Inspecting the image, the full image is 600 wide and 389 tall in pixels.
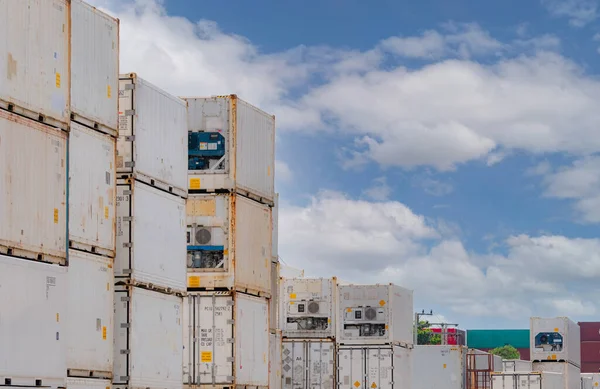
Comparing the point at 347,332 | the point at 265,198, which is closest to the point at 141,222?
the point at 265,198

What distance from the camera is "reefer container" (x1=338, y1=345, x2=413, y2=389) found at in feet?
125

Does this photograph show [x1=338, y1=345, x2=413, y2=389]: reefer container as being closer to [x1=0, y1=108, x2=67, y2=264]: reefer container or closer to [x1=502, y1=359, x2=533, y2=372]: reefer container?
[x1=0, y1=108, x2=67, y2=264]: reefer container

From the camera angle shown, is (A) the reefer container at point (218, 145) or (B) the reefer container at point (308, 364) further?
(B) the reefer container at point (308, 364)

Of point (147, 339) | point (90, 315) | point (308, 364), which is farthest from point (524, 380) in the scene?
point (90, 315)

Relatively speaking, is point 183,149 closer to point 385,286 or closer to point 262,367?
point 262,367

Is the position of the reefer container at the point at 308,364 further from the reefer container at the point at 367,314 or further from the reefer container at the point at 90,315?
the reefer container at the point at 90,315

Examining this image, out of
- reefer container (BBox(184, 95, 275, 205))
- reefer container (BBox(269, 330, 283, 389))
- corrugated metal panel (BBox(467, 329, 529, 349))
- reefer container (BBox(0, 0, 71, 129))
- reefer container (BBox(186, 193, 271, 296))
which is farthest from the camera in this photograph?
corrugated metal panel (BBox(467, 329, 529, 349))

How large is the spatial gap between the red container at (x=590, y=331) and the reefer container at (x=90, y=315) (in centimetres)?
10907

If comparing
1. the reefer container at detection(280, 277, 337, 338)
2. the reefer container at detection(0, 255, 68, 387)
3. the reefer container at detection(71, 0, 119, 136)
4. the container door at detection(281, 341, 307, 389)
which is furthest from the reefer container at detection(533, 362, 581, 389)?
the reefer container at detection(0, 255, 68, 387)

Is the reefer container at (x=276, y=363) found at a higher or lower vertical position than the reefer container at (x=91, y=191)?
lower

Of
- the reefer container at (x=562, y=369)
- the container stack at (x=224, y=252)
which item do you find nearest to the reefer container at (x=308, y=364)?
the container stack at (x=224, y=252)

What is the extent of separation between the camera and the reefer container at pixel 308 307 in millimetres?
37969

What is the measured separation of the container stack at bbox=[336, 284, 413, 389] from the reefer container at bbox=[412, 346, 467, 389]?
1278 centimetres

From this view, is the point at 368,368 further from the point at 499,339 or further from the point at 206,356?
the point at 499,339
